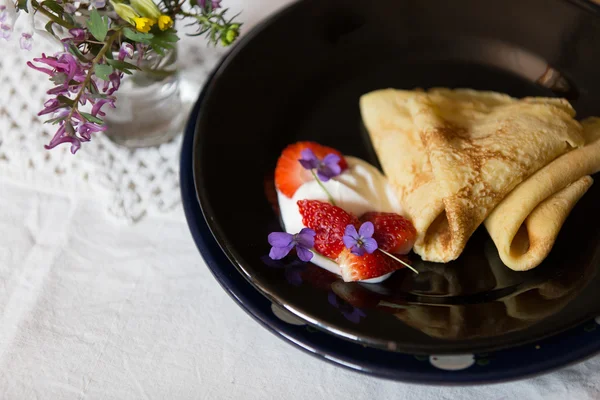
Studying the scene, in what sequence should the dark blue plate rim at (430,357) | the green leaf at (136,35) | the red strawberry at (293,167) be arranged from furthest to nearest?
1. the red strawberry at (293,167)
2. the green leaf at (136,35)
3. the dark blue plate rim at (430,357)

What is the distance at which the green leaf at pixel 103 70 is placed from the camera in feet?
3.14

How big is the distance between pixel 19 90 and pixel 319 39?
0.74 m

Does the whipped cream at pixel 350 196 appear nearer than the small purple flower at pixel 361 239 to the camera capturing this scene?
No

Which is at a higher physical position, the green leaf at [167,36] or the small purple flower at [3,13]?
the green leaf at [167,36]

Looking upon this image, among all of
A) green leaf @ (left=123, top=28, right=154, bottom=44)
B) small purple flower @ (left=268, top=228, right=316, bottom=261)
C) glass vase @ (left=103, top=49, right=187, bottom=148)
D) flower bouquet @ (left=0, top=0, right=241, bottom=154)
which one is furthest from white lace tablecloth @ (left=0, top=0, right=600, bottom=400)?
green leaf @ (left=123, top=28, right=154, bottom=44)

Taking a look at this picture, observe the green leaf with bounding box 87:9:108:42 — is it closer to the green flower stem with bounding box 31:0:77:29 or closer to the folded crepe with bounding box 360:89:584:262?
the green flower stem with bounding box 31:0:77:29

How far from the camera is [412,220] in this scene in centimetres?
112

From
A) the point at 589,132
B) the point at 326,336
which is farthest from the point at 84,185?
the point at 589,132

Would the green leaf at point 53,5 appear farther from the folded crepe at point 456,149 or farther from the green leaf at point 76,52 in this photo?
the folded crepe at point 456,149

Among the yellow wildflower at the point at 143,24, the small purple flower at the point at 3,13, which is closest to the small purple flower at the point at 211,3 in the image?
the yellow wildflower at the point at 143,24

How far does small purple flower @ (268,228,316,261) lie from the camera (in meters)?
1.03

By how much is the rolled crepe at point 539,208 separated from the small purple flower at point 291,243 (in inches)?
13.7

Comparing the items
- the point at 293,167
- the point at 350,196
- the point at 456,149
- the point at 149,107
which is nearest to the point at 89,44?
the point at 149,107

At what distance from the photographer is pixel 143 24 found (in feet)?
3.13
